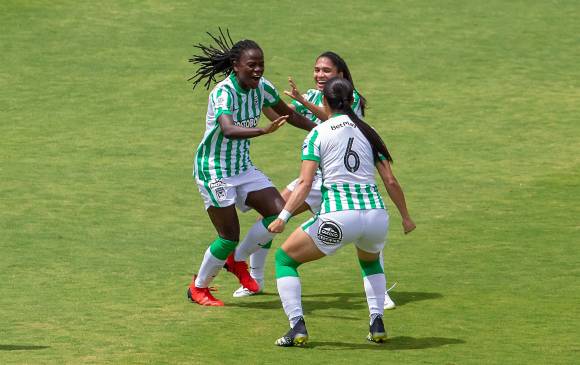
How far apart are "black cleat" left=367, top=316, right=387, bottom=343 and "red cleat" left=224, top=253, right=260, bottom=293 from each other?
7.18 feet

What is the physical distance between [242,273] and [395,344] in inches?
95.3

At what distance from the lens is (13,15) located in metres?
25.4

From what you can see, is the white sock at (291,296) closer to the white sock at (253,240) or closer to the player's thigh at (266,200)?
the player's thigh at (266,200)

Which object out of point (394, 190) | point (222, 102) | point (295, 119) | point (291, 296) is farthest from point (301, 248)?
point (295, 119)

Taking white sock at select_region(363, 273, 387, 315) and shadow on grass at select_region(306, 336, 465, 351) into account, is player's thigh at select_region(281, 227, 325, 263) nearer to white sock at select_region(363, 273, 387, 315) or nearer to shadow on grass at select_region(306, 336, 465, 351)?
white sock at select_region(363, 273, 387, 315)

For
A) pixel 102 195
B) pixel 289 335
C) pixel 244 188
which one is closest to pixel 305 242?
pixel 289 335

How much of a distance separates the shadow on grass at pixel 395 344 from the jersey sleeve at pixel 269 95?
2.70 metres

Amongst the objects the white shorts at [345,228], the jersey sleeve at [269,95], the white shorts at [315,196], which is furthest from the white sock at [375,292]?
the jersey sleeve at [269,95]

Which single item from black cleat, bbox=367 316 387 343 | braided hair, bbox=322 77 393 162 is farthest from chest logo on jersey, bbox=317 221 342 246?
black cleat, bbox=367 316 387 343

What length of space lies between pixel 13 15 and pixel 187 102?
5360mm

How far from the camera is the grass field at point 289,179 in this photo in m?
11.6

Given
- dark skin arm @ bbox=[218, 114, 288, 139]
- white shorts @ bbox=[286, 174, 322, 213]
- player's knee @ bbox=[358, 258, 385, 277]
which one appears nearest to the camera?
player's knee @ bbox=[358, 258, 385, 277]

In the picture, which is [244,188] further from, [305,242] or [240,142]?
[305,242]

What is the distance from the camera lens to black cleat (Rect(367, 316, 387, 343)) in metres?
11.2
